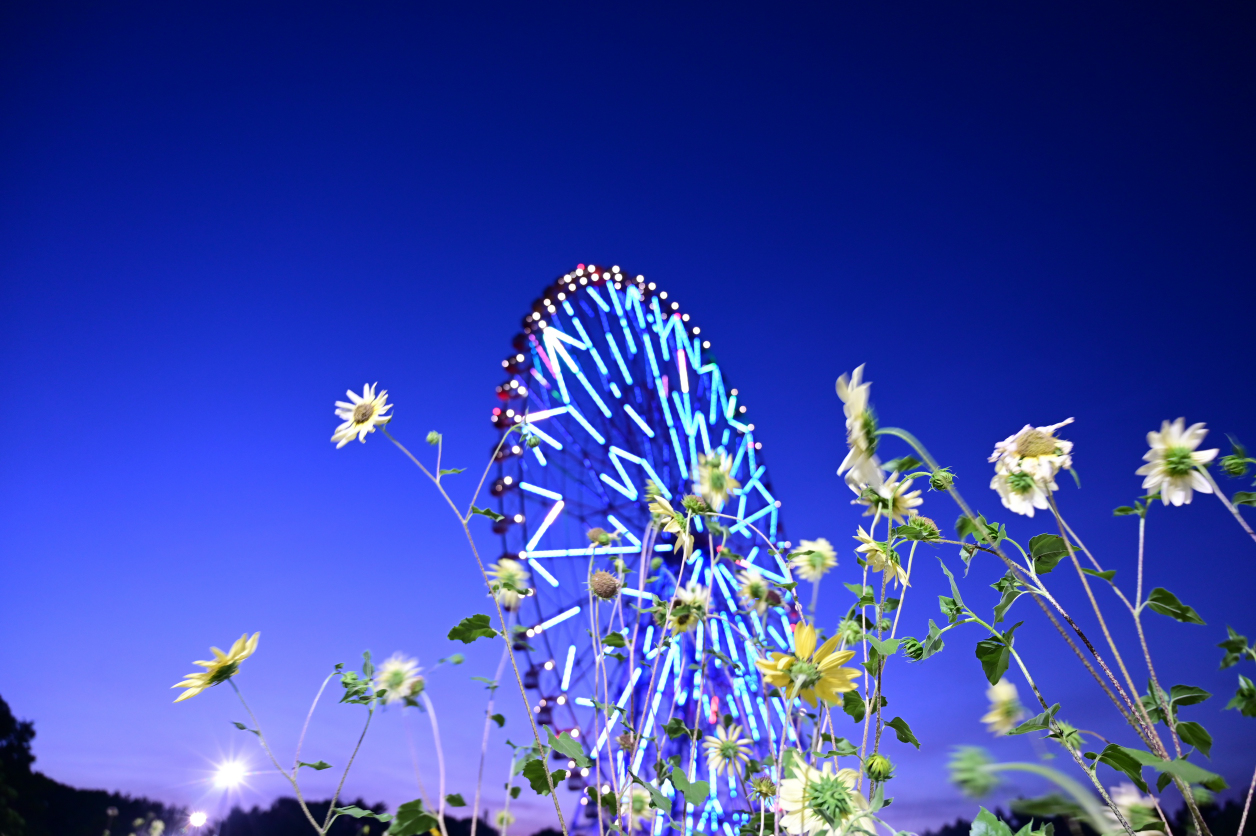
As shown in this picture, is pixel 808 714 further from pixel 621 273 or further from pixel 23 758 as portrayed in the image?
pixel 23 758

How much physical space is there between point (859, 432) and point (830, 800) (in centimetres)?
44

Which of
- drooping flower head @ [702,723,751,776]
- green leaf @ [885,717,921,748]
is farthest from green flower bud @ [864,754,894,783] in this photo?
drooping flower head @ [702,723,751,776]

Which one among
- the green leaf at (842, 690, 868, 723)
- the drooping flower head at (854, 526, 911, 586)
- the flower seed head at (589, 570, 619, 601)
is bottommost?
the green leaf at (842, 690, 868, 723)

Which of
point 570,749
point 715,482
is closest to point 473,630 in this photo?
point 570,749

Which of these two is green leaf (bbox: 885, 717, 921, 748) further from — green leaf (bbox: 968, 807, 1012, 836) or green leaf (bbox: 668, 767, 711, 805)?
green leaf (bbox: 668, 767, 711, 805)

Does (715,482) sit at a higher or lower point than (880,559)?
higher

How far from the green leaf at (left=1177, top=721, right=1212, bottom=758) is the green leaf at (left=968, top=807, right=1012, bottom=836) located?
0.22 meters

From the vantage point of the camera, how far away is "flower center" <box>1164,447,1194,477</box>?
0.79 m

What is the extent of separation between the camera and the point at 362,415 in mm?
1392

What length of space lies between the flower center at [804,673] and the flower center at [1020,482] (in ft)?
1.23

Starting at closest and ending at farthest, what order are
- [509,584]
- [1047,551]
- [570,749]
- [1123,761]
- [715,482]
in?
1. [1123,761]
2. [1047,551]
3. [570,749]
4. [509,584]
5. [715,482]

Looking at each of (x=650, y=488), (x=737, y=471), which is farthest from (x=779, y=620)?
(x=650, y=488)

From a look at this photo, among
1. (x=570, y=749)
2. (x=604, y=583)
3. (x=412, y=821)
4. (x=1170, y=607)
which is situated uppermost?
(x=604, y=583)

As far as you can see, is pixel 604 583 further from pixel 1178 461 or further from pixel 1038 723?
pixel 1178 461
